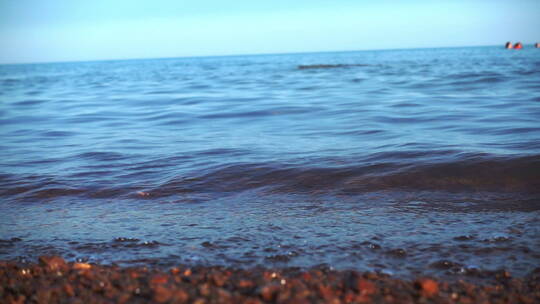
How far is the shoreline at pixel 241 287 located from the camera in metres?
2.17

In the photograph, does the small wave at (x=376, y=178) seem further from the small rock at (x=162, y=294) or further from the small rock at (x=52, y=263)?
the small rock at (x=162, y=294)

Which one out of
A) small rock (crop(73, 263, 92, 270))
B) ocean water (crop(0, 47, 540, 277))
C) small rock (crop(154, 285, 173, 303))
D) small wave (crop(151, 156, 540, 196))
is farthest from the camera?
small wave (crop(151, 156, 540, 196))

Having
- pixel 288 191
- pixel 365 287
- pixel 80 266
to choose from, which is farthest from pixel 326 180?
pixel 80 266

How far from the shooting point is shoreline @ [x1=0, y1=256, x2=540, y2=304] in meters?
2.17

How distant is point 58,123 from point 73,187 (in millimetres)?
5957

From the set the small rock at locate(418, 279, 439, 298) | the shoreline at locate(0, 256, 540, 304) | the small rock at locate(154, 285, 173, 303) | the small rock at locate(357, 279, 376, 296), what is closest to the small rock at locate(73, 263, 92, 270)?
the shoreline at locate(0, 256, 540, 304)

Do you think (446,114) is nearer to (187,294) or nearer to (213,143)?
(213,143)

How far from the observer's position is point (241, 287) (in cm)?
230

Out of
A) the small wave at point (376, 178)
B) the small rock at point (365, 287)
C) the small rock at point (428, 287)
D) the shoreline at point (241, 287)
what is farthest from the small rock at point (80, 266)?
the small wave at point (376, 178)

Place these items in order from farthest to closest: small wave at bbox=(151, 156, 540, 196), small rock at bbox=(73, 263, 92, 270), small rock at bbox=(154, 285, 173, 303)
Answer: small wave at bbox=(151, 156, 540, 196), small rock at bbox=(73, 263, 92, 270), small rock at bbox=(154, 285, 173, 303)

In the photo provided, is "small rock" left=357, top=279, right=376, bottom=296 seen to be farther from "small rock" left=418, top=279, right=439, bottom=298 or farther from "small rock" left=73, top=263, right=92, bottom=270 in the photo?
"small rock" left=73, top=263, right=92, bottom=270

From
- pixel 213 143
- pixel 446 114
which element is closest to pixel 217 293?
pixel 213 143

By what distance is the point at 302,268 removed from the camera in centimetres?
267

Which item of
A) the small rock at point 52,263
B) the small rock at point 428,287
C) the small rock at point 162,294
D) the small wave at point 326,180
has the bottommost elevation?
the small wave at point 326,180
